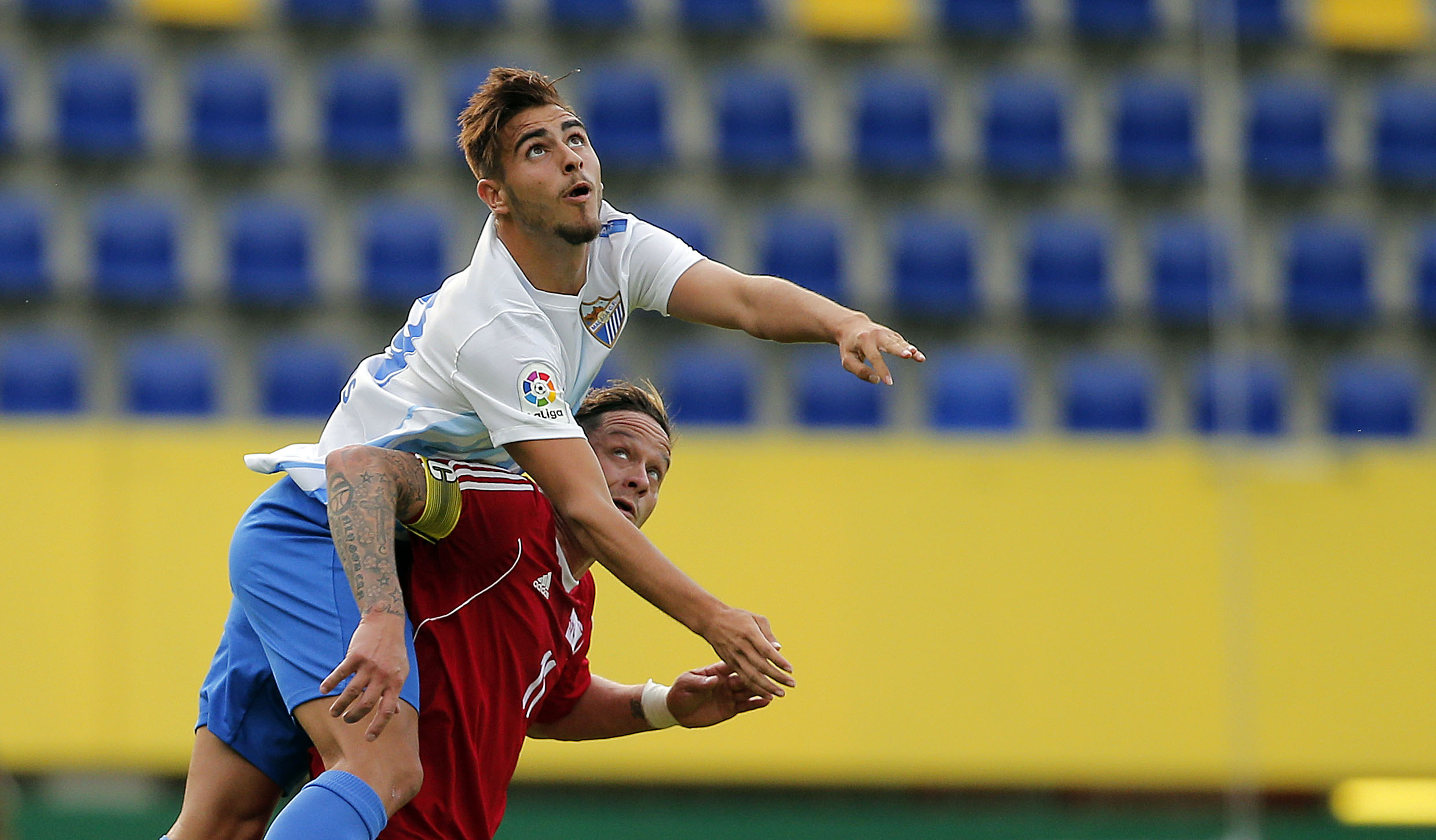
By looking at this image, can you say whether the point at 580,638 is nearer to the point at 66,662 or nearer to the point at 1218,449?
the point at 66,662

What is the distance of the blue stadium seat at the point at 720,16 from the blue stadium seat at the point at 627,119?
1.74ft

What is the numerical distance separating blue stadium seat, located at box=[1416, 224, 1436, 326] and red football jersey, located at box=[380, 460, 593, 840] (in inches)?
344

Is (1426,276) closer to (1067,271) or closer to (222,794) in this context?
(1067,271)

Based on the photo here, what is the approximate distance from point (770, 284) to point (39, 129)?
8.02 m

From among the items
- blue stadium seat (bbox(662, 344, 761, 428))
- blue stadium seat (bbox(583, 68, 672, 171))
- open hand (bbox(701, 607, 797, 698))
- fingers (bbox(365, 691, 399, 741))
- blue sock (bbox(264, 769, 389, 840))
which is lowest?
blue sock (bbox(264, 769, 389, 840))

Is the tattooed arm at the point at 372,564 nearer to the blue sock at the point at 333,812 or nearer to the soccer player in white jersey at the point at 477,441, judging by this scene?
the soccer player in white jersey at the point at 477,441

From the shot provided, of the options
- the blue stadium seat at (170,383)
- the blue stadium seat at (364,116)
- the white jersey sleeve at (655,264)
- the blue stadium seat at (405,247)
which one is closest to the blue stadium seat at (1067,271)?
the blue stadium seat at (405,247)

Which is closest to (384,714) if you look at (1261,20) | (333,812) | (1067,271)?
(333,812)

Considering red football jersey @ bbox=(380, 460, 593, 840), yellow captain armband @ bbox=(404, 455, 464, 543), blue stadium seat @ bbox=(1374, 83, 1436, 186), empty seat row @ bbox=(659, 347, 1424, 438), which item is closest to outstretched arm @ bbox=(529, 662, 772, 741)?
red football jersey @ bbox=(380, 460, 593, 840)

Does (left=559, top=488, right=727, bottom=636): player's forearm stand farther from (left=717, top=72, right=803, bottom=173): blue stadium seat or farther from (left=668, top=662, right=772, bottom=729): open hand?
(left=717, top=72, right=803, bottom=173): blue stadium seat

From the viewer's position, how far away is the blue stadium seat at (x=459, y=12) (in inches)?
434

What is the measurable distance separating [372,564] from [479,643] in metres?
0.45

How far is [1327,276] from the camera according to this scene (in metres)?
11.5

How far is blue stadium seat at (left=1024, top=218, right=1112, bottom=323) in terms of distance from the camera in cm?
1112
